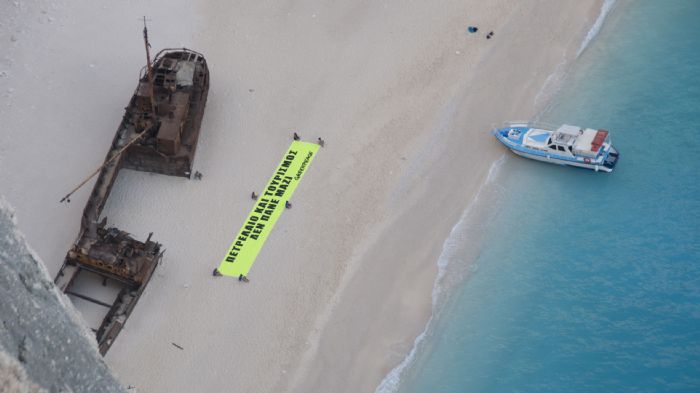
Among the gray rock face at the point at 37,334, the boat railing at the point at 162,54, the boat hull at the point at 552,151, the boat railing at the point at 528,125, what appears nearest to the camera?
the gray rock face at the point at 37,334

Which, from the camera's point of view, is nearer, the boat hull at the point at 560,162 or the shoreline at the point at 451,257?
the shoreline at the point at 451,257

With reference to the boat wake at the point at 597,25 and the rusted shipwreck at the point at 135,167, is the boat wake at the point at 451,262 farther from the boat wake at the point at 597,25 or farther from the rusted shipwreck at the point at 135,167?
the rusted shipwreck at the point at 135,167

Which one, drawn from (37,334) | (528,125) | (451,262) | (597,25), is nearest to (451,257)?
(451,262)

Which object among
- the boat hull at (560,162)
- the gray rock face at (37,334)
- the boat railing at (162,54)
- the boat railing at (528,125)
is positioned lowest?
the gray rock face at (37,334)

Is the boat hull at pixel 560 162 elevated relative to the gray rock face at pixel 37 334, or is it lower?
elevated

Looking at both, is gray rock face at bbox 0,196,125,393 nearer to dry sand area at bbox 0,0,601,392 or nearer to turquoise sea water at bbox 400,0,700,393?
dry sand area at bbox 0,0,601,392

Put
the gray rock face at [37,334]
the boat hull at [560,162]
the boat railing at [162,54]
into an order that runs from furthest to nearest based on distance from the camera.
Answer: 1. the boat railing at [162,54]
2. the boat hull at [560,162]
3. the gray rock face at [37,334]

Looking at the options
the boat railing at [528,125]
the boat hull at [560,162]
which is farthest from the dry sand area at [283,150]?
the boat hull at [560,162]
